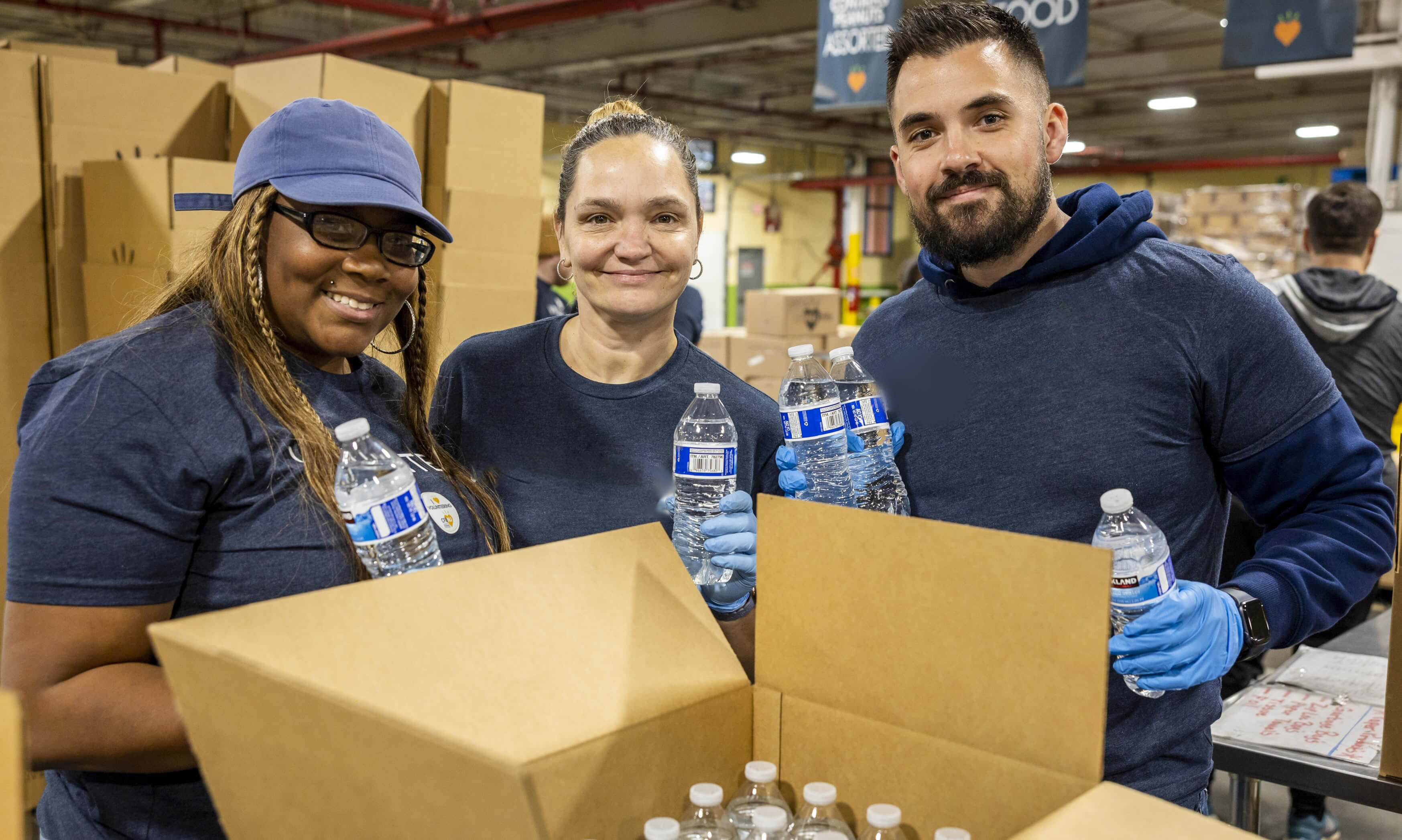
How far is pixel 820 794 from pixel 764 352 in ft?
20.2

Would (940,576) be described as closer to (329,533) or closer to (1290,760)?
(329,533)

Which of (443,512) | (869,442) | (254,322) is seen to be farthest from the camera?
(869,442)

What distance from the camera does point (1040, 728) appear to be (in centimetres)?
94

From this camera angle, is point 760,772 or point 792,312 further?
point 792,312

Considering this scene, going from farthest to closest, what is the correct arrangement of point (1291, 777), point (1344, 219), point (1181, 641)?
1. point (1344, 219)
2. point (1291, 777)
3. point (1181, 641)

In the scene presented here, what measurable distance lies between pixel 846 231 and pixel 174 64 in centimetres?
1720

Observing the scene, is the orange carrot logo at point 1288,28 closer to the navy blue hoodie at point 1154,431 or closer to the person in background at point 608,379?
the navy blue hoodie at point 1154,431

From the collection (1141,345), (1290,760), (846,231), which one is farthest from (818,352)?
(846,231)

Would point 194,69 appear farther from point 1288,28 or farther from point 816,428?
point 1288,28

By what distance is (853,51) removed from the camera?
555 centimetres

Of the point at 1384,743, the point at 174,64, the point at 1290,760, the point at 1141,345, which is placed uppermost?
the point at 174,64

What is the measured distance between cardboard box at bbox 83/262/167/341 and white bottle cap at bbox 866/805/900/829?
3.09 metres

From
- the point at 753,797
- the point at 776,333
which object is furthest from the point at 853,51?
the point at 753,797

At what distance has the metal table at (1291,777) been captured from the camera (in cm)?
199
